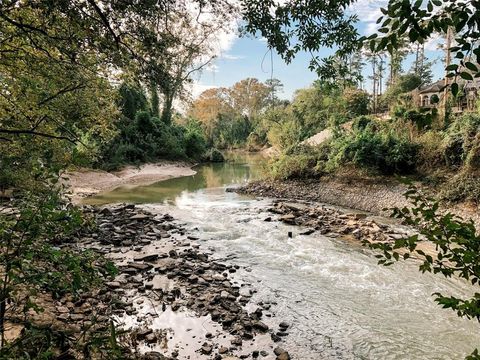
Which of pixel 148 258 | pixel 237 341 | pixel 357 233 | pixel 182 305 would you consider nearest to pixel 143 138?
pixel 148 258

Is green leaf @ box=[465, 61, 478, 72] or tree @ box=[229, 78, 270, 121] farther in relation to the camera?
tree @ box=[229, 78, 270, 121]

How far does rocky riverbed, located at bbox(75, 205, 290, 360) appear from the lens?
4.67 meters

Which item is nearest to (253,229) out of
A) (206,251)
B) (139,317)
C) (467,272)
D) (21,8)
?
(206,251)

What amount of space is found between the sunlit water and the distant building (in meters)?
3.49

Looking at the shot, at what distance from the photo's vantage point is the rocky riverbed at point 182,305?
184 inches


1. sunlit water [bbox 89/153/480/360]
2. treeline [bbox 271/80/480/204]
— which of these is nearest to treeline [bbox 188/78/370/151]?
treeline [bbox 271/80/480/204]

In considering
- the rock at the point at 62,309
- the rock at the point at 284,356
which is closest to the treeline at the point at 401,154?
the rock at the point at 284,356

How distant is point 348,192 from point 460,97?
45.9 ft

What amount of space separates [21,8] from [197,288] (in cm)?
518

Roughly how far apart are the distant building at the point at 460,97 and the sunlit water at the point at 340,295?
11.4ft

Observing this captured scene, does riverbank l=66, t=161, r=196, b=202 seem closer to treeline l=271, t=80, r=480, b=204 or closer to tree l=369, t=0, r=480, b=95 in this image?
treeline l=271, t=80, r=480, b=204

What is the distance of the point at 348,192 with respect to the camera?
15.0 meters

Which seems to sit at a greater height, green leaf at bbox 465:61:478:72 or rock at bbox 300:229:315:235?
green leaf at bbox 465:61:478:72

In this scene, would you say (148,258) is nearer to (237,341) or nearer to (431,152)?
(237,341)
